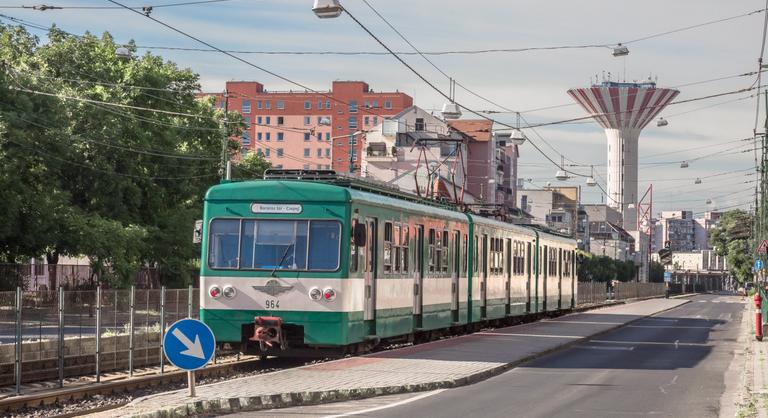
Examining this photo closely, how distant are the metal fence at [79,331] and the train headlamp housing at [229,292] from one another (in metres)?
1.70

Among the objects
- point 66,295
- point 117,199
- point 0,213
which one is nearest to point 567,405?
point 66,295


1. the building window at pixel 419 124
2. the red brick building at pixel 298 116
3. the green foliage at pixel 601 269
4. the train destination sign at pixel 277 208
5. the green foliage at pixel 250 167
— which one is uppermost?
the red brick building at pixel 298 116

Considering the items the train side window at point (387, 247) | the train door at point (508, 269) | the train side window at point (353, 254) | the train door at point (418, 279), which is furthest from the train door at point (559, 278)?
the train side window at point (353, 254)

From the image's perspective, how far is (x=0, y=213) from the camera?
159ft

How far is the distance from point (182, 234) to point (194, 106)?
11468mm

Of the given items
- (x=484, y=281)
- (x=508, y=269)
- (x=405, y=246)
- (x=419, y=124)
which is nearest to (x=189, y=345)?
(x=405, y=246)

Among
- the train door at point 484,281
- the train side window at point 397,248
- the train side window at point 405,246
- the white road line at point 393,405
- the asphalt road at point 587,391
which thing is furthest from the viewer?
the train door at point 484,281

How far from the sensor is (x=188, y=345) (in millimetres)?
16359

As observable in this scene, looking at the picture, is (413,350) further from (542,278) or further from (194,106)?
(194,106)

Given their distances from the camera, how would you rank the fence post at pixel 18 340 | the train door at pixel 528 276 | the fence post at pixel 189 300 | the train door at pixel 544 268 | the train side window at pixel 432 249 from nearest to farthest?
the fence post at pixel 18 340 → the fence post at pixel 189 300 → the train side window at pixel 432 249 → the train door at pixel 528 276 → the train door at pixel 544 268

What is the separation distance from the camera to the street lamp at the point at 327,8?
2231 centimetres

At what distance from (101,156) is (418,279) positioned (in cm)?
3302

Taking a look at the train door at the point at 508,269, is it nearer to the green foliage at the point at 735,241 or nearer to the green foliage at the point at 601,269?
the green foliage at the point at 735,241

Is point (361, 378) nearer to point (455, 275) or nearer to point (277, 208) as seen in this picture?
point (277, 208)
